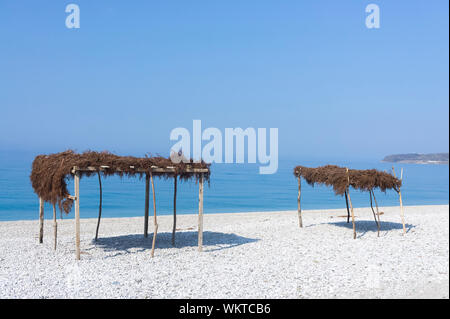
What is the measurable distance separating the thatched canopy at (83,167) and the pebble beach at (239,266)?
1.27 meters

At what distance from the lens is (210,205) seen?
30.1 m

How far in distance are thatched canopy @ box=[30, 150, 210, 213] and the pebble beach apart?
1274mm

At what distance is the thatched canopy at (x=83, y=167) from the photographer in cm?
783

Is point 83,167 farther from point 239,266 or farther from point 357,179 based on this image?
point 357,179

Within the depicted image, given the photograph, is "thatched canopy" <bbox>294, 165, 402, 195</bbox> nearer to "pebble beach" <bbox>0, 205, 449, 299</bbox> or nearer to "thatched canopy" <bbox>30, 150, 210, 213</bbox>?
"pebble beach" <bbox>0, 205, 449, 299</bbox>

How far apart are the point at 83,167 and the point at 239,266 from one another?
3.32m

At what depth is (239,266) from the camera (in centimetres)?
748

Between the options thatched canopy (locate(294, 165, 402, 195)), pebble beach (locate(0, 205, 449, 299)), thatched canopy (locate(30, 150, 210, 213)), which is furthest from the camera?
thatched canopy (locate(294, 165, 402, 195))

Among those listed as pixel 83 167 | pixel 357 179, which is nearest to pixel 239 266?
pixel 83 167

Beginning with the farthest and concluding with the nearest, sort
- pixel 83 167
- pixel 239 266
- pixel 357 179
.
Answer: pixel 357 179 < pixel 83 167 < pixel 239 266

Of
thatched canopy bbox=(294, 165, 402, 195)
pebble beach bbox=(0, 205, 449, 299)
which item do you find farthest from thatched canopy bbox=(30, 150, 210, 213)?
thatched canopy bbox=(294, 165, 402, 195)

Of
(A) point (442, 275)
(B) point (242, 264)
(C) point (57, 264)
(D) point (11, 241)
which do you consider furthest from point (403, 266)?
(D) point (11, 241)

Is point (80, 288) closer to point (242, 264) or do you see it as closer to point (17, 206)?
point (242, 264)

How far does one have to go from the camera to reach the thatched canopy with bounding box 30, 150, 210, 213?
308 inches
